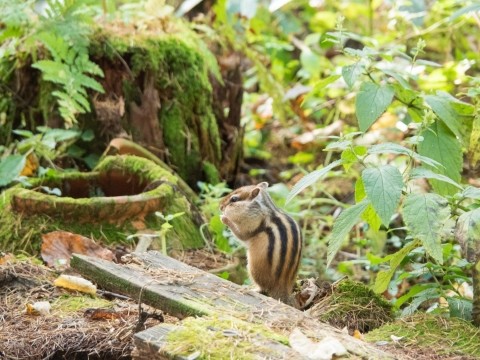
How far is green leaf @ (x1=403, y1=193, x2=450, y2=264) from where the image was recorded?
3688 millimetres

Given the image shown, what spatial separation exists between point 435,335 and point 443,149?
103 cm

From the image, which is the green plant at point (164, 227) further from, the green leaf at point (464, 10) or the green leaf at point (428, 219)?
the green leaf at point (464, 10)

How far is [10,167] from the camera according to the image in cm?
606

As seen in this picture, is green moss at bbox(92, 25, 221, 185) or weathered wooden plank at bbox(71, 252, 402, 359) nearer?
weathered wooden plank at bbox(71, 252, 402, 359)

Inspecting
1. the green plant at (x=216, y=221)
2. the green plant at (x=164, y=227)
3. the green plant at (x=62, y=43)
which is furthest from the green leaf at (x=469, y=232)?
the green plant at (x=62, y=43)

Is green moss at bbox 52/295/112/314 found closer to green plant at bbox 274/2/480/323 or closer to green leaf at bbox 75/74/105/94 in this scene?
green plant at bbox 274/2/480/323

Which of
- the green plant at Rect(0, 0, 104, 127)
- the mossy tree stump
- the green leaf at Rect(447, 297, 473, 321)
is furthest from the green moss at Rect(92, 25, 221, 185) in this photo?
the green leaf at Rect(447, 297, 473, 321)

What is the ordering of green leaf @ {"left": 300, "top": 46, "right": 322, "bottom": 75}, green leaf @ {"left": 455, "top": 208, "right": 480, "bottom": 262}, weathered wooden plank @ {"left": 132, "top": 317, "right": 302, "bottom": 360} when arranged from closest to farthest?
weathered wooden plank @ {"left": 132, "top": 317, "right": 302, "bottom": 360}
green leaf @ {"left": 455, "top": 208, "right": 480, "bottom": 262}
green leaf @ {"left": 300, "top": 46, "right": 322, "bottom": 75}

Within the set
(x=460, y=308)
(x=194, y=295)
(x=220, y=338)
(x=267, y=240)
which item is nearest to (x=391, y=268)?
(x=460, y=308)

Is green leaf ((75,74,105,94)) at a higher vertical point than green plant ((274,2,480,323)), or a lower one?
higher

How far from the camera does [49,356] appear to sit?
3.95 metres

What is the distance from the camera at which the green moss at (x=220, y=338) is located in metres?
3.24

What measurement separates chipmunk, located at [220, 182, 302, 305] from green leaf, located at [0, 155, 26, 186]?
1.69 meters

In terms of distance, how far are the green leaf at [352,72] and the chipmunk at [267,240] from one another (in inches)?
39.1
